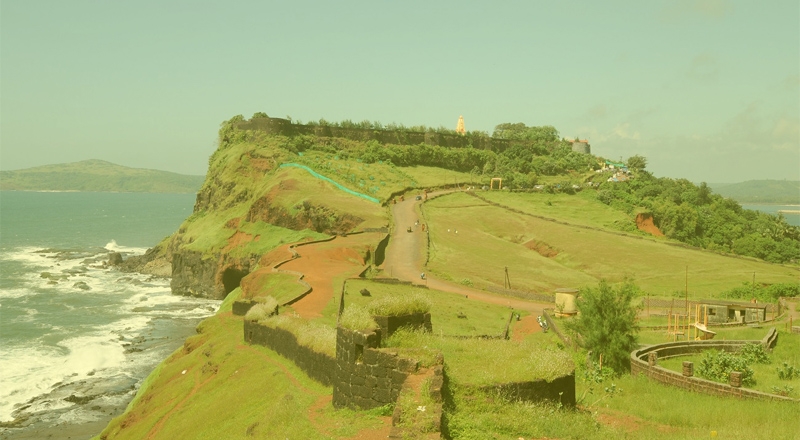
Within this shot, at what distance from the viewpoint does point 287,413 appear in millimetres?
16766

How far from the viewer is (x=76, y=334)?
56125mm

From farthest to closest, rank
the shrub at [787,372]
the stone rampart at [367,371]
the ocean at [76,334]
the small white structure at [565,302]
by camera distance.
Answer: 1. the ocean at [76,334]
2. the small white structure at [565,302]
3. the shrub at [787,372]
4. the stone rampart at [367,371]

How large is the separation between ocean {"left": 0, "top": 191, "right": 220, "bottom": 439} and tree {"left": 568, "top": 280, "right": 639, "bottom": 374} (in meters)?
24.9

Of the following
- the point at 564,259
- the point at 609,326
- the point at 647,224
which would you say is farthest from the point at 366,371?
the point at 647,224

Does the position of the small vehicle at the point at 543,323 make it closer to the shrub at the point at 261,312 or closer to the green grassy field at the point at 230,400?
the shrub at the point at 261,312

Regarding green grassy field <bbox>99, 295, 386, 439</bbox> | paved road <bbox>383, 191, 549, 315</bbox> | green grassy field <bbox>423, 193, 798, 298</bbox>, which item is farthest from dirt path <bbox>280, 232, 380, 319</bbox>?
green grassy field <bbox>423, 193, 798, 298</bbox>

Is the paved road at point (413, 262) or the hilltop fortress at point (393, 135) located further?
the hilltop fortress at point (393, 135)

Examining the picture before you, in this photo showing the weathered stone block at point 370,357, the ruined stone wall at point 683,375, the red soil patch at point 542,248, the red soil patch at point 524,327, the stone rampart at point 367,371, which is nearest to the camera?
the stone rampart at point 367,371

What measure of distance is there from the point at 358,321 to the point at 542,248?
59.5 meters

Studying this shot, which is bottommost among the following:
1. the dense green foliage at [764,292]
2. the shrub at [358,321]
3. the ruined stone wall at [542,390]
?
the dense green foliage at [764,292]

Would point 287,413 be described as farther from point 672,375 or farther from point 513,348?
point 672,375

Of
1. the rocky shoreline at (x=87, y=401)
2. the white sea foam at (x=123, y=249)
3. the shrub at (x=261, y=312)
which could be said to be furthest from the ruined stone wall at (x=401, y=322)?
the white sea foam at (x=123, y=249)

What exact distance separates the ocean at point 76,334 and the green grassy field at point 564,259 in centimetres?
2318

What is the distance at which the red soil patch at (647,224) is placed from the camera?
306 feet
